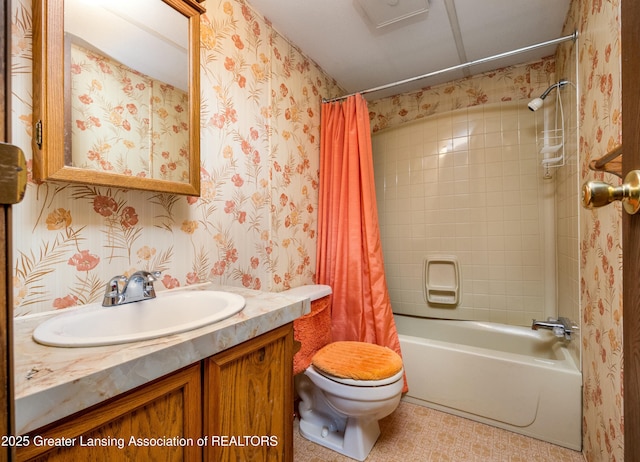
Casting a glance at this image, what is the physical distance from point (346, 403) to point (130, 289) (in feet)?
3.33

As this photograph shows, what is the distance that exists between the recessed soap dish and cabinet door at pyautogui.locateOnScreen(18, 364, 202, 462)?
2029 mm

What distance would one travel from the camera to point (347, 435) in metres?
1.40

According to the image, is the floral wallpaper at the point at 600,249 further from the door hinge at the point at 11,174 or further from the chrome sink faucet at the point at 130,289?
the chrome sink faucet at the point at 130,289

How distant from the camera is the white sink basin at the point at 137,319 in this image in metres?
0.60

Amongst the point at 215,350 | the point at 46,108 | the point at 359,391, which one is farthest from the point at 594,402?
the point at 46,108

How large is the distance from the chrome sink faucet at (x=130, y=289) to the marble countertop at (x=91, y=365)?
0.56 feet

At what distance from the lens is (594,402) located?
1.24 m

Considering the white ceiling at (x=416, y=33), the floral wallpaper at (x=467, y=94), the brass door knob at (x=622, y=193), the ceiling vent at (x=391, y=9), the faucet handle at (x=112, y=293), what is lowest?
the faucet handle at (x=112, y=293)

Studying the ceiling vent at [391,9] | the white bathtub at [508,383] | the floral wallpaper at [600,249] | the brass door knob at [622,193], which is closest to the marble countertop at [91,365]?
the brass door knob at [622,193]

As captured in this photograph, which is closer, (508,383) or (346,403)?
(346,403)

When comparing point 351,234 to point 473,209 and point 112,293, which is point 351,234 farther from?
point 112,293

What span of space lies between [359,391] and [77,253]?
1.19 m

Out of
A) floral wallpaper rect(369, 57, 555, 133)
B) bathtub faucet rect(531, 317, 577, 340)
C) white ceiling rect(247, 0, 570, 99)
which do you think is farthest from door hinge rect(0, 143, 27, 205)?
floral wallpaper rect(369, 57, 555, 133)

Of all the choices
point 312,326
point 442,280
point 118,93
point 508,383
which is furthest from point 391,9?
point 508,383
